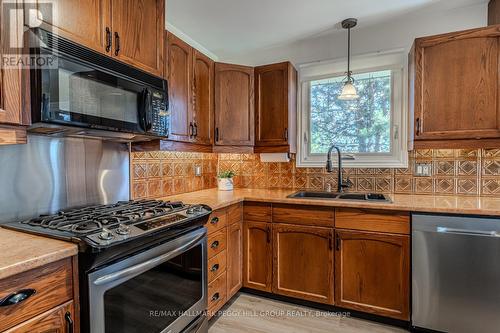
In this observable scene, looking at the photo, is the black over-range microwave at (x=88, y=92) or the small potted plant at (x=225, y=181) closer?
the black over-range microwave at (x=88, y=92)

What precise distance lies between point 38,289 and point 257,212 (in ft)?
5.33

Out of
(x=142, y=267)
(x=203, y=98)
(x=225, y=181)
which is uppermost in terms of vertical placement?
(x=203, y=98)

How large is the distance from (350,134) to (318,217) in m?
1.01

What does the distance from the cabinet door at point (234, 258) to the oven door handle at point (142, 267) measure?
0.60 m

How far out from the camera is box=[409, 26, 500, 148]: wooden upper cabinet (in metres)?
1.93

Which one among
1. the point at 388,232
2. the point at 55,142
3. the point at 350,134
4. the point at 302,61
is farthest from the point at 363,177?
the point at 55,142

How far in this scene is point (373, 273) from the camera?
6.56 feet

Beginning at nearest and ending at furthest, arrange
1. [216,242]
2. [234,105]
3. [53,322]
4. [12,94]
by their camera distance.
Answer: [53,322] → [12,94] → [216,242] → [234,105]

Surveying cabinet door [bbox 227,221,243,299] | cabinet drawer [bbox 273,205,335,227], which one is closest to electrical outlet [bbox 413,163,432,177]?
cabinet drawer [bbox 273,205,335,227]

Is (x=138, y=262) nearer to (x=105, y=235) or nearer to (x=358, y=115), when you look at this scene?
(x=105, y=235)

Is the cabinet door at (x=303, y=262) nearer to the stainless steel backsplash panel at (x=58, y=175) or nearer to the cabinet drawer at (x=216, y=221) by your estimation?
the cabinet drawer at (x=216, y=221)

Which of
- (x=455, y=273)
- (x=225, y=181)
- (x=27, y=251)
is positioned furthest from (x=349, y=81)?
(x=27, y=251)

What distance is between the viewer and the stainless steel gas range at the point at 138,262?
1072mm

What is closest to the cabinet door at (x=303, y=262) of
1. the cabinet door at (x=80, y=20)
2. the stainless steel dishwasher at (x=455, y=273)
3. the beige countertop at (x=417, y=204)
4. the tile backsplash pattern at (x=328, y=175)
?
the beige countertop at (x=417, y=204)
